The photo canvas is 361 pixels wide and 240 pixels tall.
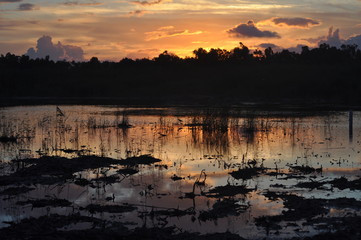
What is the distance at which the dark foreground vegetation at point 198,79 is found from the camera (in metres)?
74.9

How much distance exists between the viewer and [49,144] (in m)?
22.9

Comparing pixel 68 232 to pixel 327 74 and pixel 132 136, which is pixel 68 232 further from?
pixel 327 74

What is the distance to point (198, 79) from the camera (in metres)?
91.3

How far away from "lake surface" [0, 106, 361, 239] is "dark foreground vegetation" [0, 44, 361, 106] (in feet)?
129

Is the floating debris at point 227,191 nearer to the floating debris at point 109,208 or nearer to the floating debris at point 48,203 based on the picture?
the floating debris at point 109,208

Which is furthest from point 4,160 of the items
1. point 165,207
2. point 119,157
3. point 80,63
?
point 80,63

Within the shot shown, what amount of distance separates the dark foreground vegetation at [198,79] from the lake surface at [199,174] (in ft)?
129

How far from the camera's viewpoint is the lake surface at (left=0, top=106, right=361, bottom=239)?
420 inches

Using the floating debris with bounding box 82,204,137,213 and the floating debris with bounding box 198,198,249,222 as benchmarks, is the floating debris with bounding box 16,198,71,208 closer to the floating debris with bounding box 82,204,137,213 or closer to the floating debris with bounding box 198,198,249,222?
the floating debris with bounding box 82,204,137,213

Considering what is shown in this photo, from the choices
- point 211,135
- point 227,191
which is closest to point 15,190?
point 227,191

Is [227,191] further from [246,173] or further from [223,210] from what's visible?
[246,173]

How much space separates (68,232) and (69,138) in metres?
17.0

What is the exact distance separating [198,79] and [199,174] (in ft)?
250

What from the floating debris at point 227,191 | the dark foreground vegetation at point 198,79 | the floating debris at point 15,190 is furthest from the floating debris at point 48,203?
the dark foreground vegetation at point 198,79
